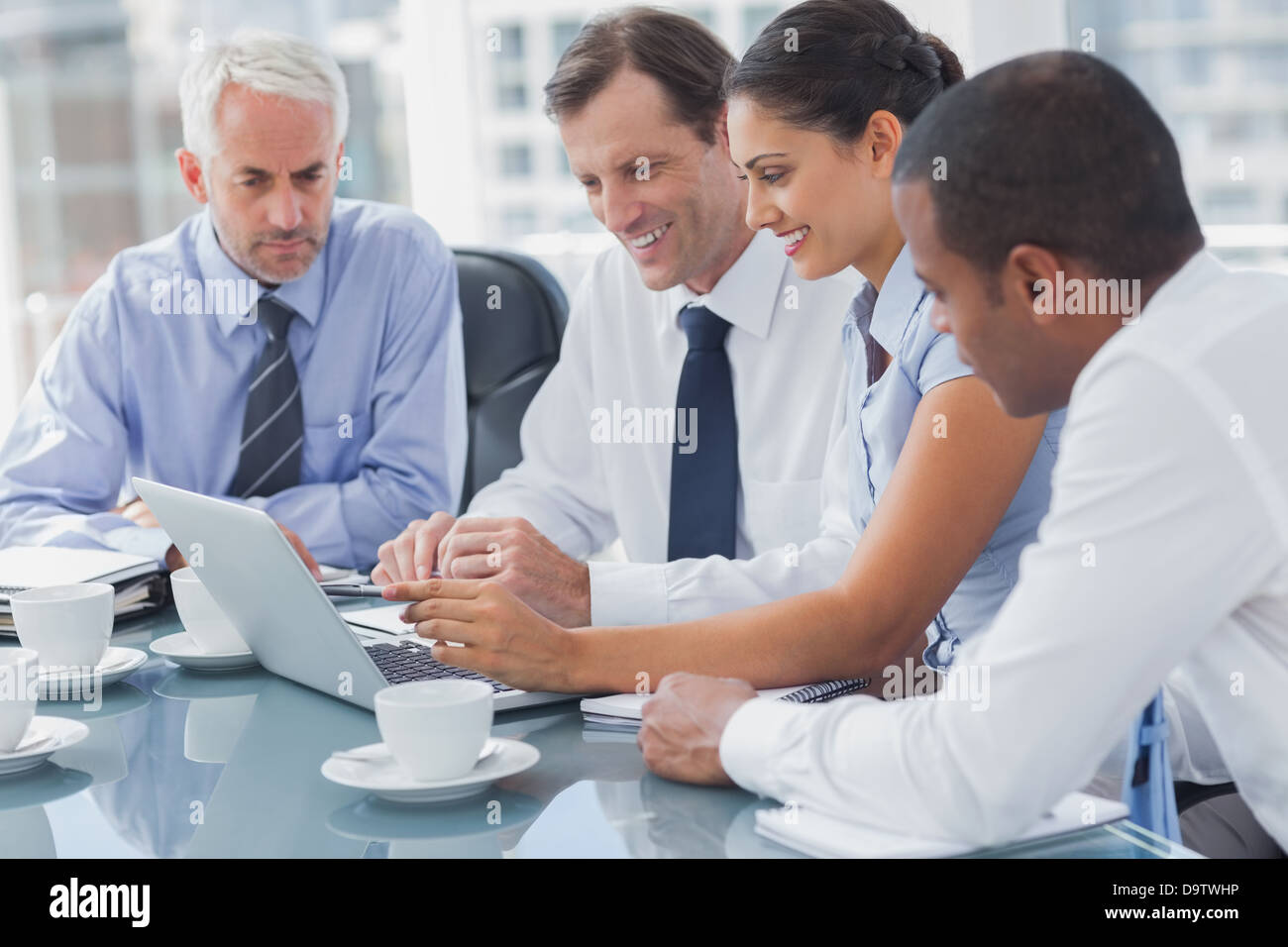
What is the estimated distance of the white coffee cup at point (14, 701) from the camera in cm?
106

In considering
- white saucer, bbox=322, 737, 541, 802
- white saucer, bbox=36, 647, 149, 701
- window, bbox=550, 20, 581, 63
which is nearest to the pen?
white saucer, bbox=36, 647, 149, 701

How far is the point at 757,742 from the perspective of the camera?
95 cm

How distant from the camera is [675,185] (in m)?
2.00

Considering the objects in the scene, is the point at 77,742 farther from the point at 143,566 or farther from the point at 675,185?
the point at 675,185

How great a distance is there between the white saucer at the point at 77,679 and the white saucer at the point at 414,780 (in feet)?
1.33

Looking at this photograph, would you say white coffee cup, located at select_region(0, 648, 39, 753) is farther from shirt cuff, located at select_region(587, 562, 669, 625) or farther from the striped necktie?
the striped necktie

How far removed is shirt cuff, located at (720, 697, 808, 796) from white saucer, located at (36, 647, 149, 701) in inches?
27.0

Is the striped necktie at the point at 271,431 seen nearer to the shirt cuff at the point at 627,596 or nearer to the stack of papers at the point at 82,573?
the stack of papers at the point at 82,573

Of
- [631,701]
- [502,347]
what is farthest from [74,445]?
[631,701]

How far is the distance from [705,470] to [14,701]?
3.45 ft

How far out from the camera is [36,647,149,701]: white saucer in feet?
4.24

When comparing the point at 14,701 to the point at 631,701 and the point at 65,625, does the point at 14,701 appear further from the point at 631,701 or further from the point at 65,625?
the point at 631,701
